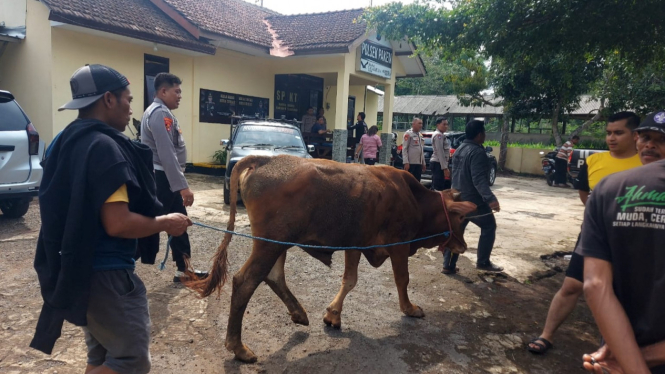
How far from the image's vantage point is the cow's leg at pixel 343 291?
4.00 metres

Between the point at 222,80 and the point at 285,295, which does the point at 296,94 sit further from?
the point at 285,295

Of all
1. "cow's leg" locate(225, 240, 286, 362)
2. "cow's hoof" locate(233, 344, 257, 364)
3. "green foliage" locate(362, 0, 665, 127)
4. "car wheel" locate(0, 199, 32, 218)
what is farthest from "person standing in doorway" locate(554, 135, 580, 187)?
"car wheel" locate(0, 199, 32, 218)

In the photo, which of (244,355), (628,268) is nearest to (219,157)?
(244,355)

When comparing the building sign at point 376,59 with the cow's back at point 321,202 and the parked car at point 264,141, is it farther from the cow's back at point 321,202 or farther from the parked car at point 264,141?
the cow's back at point 321,202

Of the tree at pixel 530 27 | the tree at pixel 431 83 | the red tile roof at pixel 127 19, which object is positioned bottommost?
the tree at pixel 530 27

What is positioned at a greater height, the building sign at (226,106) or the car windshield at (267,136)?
the building sign at (226,106)

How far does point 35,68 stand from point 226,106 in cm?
547

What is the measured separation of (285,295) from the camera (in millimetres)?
3969

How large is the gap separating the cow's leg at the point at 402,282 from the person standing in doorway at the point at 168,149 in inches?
76.3

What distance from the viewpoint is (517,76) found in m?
19.0

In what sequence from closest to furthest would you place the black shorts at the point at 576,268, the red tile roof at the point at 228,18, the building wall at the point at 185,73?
the black shorts at the point at 576,268
the building wall at the point at 185,73
the red tile roof at the point at 228,18

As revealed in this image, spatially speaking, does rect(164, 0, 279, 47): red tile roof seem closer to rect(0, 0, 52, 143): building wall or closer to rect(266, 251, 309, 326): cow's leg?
rect(0, 0, 52, 143): building wall

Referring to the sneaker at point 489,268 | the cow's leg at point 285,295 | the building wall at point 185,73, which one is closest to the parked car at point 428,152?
the building wall at point 185,73

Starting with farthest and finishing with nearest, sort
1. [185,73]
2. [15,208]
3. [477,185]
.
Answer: [185,73] → [15,208] → [477,185]
